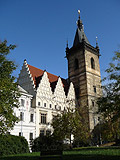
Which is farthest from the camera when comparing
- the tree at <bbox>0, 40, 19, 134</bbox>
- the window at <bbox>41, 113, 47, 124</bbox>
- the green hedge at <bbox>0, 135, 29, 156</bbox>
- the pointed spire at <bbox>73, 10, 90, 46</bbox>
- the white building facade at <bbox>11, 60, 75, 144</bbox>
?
the pointed spire at <bbox>73, 10, 90, 46</bbox>

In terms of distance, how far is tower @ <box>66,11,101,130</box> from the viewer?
5084 cm

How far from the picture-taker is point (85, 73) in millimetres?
52969

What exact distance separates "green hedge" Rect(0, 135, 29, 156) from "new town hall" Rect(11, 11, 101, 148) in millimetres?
9855

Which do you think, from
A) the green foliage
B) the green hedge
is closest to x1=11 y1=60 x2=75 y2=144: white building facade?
the green foliage

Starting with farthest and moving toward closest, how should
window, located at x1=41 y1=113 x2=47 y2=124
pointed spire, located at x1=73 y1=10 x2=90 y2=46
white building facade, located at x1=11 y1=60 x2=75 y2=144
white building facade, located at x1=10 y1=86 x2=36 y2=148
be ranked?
1. pointed spire, located at x1=73 y1=10 x2=90 y2=46
2. window, located at x1=41 y1=113 x2=47 y2=124
3. white building facade, located at x1=11 y1=60 x2=75 y2=144
4. white building facade, located at x1=10 y1=86 x2=36 y2=148

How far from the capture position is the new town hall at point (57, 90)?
1447 inches

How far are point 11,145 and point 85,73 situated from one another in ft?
117

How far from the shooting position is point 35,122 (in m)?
37.6

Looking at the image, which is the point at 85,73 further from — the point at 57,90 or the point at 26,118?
the point at 26,118

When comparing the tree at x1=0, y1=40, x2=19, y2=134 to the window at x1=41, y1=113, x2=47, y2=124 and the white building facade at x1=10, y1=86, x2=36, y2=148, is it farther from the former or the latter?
the window at x1=41, y1=113, x2=47, y2=124

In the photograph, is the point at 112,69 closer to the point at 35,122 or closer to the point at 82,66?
the point at 35,122

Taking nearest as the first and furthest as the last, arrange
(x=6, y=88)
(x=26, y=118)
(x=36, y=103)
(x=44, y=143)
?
(x=6, y=88), (x=44, y=143), (x=26, y=118), (x=36, y=103)

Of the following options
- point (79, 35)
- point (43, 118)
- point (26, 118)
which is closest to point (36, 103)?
point (43, 118)

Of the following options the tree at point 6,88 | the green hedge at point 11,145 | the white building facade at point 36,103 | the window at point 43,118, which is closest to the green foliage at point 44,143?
the green hedge at point 11,145
